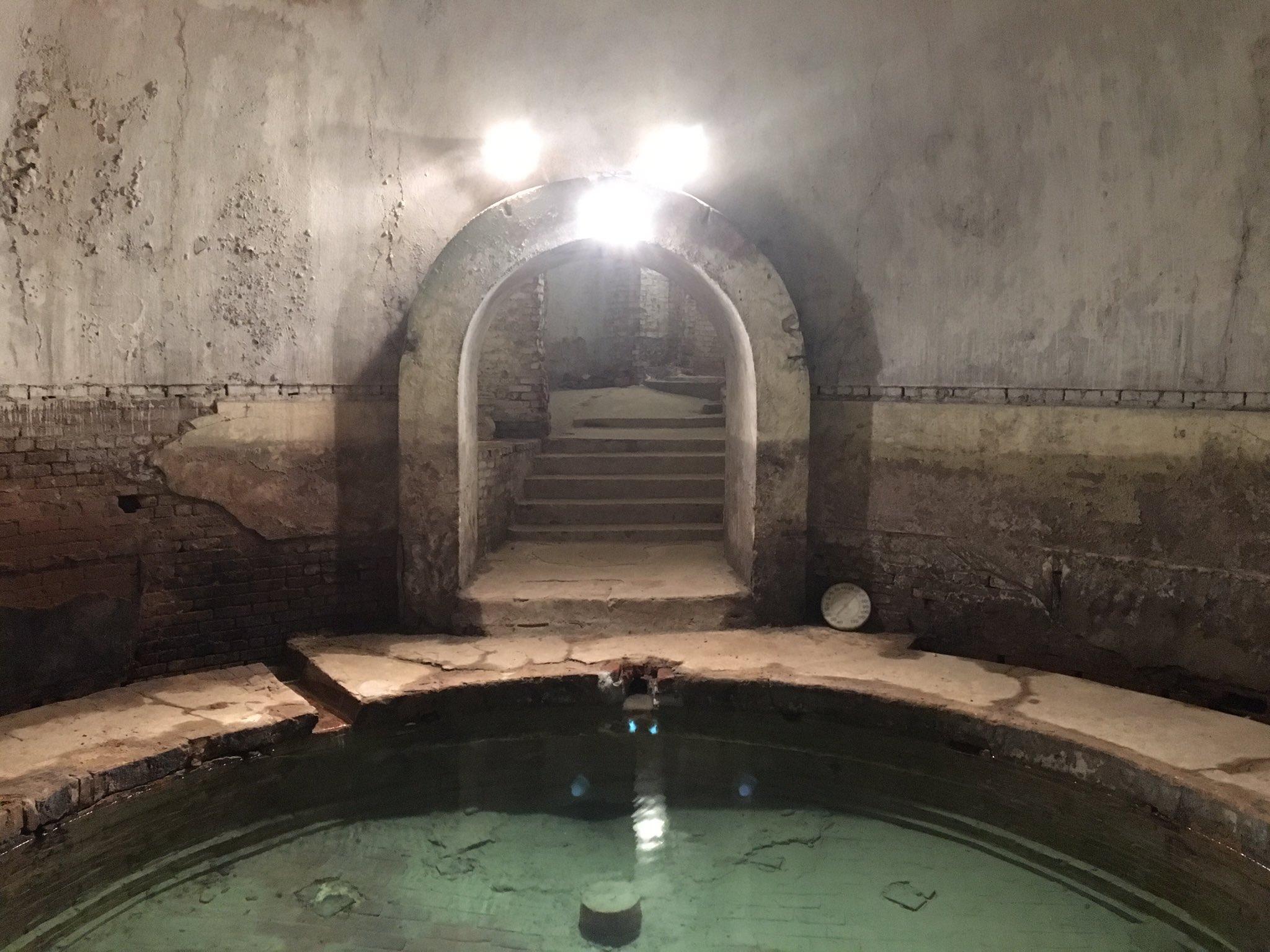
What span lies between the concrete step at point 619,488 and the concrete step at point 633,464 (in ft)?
0.90

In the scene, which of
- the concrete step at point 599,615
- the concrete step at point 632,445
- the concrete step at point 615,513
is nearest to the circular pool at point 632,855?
the concrete step at point 599,615

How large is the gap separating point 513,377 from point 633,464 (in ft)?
4.70

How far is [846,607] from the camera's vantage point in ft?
18.5

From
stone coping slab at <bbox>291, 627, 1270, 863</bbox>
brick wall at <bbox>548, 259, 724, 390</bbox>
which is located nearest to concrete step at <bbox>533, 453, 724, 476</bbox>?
stone coping slab at <bbox>291, 627, 1270, 863</bbox>

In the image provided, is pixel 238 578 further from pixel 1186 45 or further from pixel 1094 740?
pixel 1186 45

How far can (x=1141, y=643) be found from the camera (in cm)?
493

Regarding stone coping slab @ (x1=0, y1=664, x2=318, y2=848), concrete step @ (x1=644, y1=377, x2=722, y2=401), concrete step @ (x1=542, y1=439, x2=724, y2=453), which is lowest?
stone coping slab @ (x1=0, y1=664, x2=318, y2=848)

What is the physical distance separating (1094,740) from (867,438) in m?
2.16

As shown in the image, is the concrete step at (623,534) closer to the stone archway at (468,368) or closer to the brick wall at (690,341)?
the stone archway at (468,368)

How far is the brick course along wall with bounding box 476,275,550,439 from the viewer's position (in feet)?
29.0

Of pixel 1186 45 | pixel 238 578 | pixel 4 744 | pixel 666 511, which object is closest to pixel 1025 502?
pixel 1186 45

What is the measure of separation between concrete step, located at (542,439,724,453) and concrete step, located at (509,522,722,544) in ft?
4.78

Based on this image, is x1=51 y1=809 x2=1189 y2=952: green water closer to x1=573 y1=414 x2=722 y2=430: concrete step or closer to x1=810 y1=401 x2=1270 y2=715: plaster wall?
x1=810 y1=401 x2=1270 y2=715: plaster wall

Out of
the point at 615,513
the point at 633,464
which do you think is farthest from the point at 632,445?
the point at 615,513
